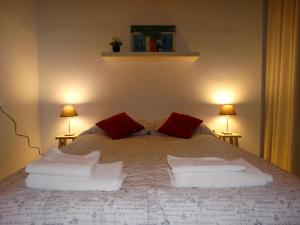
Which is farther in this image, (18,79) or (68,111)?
(68,111)

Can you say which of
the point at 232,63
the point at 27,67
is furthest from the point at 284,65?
the point at 27,67

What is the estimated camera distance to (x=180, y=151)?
84.3 inches

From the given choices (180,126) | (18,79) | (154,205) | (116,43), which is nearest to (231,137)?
(180,126)

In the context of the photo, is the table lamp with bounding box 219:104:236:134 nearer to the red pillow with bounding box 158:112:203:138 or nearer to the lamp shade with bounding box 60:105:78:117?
the red pillow with bounding box 158:112:203:138

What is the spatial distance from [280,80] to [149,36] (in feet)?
5.94

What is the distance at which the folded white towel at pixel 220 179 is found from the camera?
1229mm

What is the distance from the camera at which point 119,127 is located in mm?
2938

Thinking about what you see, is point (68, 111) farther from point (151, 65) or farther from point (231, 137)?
point (231, 137)

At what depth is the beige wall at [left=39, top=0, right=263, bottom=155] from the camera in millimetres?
3465

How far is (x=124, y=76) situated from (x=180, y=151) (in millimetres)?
1733

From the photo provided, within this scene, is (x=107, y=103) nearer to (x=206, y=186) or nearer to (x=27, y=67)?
(x=27, y=67)

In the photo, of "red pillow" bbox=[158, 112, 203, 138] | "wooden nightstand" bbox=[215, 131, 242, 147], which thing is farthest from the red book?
"wooden nightstand" bbox=[215, 131, 242, 147]

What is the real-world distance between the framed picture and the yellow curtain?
4.43 feet

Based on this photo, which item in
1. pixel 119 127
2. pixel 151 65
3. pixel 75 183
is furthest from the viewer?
pixel 151 65
